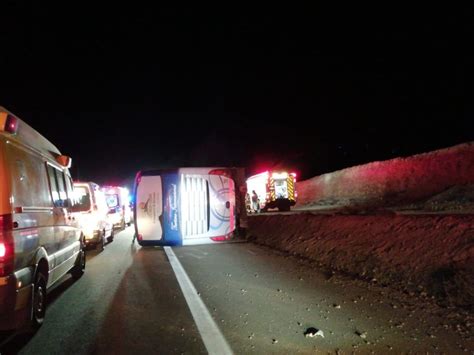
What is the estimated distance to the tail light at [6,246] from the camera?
423cm

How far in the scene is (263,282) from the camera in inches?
293

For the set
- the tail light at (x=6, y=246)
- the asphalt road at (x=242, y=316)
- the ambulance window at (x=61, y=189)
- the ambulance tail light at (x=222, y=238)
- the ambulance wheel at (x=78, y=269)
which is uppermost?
the ambulance window at (x=61, y=189)

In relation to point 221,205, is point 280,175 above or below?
above

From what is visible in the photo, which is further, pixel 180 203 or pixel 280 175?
pixel 280 175

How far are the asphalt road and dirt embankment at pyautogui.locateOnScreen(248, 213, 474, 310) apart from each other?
54cm

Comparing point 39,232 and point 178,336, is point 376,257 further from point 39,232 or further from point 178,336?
point 39,232

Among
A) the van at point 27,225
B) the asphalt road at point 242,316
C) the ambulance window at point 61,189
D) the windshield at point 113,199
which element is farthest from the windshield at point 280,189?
the van at point 27,225

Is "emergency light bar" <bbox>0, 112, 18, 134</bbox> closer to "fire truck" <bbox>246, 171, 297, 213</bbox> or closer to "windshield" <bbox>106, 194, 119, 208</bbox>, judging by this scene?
"windshield" <bbox>106, 194, 119, 208</bbox>

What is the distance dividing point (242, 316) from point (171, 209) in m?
6.92

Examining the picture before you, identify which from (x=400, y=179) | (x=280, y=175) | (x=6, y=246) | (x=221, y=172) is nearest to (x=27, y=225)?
(x=6, y=246)

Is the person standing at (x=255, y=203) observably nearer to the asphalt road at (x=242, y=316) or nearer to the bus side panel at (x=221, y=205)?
the bus side panel at (x=221, y=205)

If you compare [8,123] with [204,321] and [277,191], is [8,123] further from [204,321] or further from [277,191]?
[277,191]

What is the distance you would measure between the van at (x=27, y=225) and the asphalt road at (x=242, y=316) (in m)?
0.45

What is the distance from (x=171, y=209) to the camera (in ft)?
39.2
